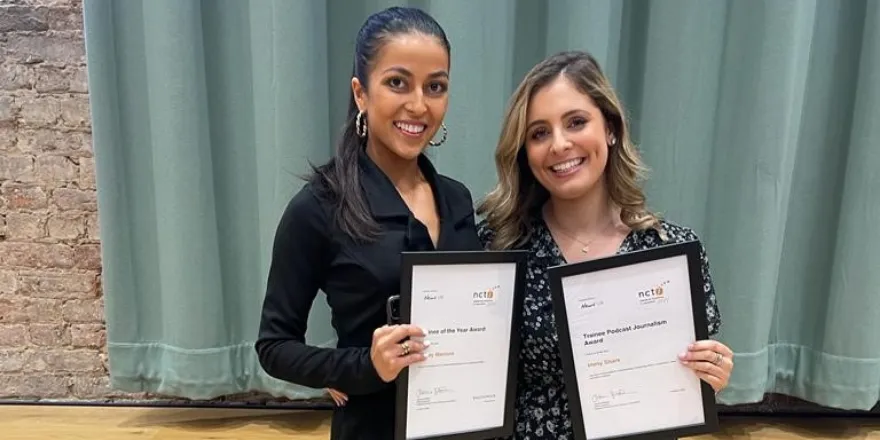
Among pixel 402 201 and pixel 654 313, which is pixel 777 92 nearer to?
pixel 654 313

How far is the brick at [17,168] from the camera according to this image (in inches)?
76.3

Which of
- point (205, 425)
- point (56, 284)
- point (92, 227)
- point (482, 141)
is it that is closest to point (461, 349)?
point (482, 141)

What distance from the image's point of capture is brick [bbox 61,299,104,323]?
2.03 m

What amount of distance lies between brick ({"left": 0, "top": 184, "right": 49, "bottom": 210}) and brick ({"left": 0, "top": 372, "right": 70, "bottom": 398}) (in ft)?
1.90

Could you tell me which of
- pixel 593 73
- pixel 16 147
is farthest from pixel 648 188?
pixel 16 147

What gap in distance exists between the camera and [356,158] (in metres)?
1.00

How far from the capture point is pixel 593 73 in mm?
1094

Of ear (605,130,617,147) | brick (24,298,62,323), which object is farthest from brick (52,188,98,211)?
ear (605,130,617,147)

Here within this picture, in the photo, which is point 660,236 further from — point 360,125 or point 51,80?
point 51,80

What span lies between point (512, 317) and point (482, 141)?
0.92 metres

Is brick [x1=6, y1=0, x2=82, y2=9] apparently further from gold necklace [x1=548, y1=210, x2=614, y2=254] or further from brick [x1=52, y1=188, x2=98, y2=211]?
gold necklace [x1=548, y1=210, x2=614, y2=254]

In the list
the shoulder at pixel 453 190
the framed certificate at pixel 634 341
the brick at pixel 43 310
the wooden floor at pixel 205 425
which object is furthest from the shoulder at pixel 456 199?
the brick at pixel 43 310

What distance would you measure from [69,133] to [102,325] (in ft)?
2.10

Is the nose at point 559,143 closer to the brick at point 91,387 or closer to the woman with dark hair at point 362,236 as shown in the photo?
the woman with dark hair at point 362,236
